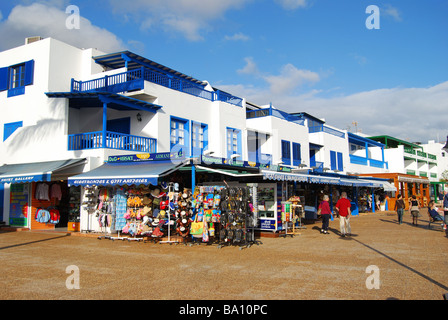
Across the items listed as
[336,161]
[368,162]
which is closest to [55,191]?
[336,161]

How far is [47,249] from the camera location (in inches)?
438

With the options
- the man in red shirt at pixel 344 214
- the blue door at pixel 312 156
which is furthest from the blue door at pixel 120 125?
the blue door at pixel 312 156

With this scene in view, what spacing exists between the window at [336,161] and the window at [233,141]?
12253mm

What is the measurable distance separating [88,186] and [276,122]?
14.0 metres

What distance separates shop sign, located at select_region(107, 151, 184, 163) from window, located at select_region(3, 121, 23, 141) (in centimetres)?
636

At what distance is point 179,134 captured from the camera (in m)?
18.5

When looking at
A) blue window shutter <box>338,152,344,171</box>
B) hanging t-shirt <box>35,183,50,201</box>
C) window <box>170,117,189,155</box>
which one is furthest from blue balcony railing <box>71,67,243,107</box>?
blue window shutter <box>338,152,344,171</box>

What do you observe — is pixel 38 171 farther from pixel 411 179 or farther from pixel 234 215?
pixel 411 179

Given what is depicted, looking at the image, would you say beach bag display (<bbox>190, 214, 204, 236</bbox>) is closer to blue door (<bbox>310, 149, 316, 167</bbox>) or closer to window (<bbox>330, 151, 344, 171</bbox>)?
blue door (<bbox>310, 149, 316, 167</bbox>)

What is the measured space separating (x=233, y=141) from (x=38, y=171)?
1067 cm

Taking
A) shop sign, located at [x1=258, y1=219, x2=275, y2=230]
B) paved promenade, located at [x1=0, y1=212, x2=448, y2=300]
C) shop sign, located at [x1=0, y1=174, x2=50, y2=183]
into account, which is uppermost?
shop sign, located at [x1=0, y1=174, x2=50, y2=183]

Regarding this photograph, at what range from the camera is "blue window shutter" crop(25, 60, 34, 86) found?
17.3 meters

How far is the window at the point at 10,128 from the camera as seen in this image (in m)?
17.9
